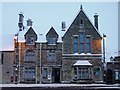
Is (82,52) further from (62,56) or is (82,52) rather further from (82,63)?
(62,56)

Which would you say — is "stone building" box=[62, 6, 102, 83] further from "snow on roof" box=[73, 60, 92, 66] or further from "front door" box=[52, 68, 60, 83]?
"front door" box=[52, 68, 60, 83]

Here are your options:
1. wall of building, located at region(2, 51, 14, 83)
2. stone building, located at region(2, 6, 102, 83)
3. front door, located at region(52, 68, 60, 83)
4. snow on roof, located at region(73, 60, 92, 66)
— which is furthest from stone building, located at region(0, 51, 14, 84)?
snow on roof, located at region(73, 60, 92, 66)

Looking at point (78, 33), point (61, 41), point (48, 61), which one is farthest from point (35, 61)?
point (78, 33)

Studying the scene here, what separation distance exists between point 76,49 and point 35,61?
6.50m

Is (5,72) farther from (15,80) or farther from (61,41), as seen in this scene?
(61,41)

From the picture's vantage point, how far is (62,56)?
1810 inches

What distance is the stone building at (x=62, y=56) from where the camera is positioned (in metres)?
45.6

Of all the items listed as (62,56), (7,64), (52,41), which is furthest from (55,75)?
(7,64)

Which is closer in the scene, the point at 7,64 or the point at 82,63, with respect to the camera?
the point at 82,63

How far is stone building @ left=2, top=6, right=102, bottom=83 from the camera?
4559cm

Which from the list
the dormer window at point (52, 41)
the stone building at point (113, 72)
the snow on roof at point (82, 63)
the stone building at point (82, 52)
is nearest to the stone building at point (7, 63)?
the dormer window at point (52, 41)

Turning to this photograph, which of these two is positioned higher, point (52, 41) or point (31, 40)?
point (31, 40)

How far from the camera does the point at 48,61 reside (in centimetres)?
4628

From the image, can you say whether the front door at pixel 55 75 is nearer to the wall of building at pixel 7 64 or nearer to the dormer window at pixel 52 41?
the dormer window at pixel 52 41
